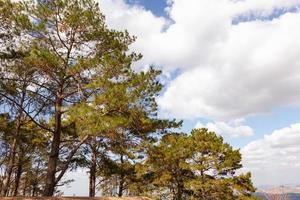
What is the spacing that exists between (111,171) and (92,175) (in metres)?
3.41

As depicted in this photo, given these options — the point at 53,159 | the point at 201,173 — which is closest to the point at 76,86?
the point at 53,159

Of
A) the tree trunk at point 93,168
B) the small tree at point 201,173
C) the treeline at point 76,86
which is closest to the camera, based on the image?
the treeline at point 76,86

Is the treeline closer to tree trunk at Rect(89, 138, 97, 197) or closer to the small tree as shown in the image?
tree trunk at Rect(89, 138, 97, 197)

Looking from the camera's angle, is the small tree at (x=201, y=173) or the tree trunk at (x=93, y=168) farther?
the small tree at (x=201, y=173)

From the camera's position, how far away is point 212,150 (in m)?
29.4

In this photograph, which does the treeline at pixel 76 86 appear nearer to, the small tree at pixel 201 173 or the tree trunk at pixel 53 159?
the tree trunk at pixel 53 159

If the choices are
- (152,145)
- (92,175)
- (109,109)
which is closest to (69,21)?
(109,109)

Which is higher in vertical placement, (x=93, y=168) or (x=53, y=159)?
(x=93, y=168)

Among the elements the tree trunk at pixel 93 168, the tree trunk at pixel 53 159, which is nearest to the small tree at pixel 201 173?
the tree trunk at pixel 93 168

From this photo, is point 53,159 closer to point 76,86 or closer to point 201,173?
point 76,86

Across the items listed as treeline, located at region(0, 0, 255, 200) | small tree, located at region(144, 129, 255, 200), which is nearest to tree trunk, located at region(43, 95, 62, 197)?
treeline, located at region(0, 0, 255, 200)

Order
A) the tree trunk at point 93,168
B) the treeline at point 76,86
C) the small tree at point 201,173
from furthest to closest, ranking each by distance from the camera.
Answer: the small tree at point 201,173
the tree trunk at point 93,168
the treeline at point 76,86

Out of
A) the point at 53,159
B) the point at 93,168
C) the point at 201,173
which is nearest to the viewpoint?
the point at 53,159

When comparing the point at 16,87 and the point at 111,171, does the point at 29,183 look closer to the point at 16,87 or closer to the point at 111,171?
the point at 111,171
